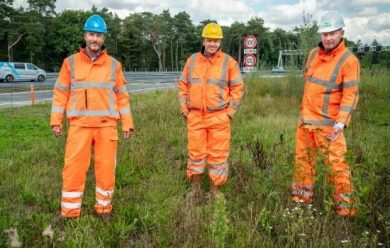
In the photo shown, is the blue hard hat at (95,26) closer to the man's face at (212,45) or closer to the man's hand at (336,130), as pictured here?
the man's face at (212,45)

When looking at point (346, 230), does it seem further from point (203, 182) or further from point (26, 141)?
point (26, 141)

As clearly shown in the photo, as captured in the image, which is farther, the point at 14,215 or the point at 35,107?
the point at 35,107

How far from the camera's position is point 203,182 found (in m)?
5.26

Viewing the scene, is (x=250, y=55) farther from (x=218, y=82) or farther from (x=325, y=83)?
(x=325, y=83)

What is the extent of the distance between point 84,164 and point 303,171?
223 centimetres

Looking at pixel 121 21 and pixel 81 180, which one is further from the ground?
pixel 121 21

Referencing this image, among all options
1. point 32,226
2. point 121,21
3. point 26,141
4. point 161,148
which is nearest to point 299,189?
point 32,226

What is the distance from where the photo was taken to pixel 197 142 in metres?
4.94

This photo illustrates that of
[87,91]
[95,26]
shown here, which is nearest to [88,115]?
[87,91]

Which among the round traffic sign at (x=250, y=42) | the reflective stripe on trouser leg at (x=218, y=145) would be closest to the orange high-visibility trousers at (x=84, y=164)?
the reflective stripe on trouser leg at (x=218, y=145)

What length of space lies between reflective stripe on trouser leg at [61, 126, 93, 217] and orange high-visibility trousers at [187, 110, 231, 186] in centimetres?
136

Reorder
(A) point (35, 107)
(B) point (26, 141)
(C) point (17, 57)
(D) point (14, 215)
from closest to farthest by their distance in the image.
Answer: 1. (D) point (14, 215)
2. (B) point (26, 141)
3. (A) point (35, 107)
4. (C) point (17, 57)

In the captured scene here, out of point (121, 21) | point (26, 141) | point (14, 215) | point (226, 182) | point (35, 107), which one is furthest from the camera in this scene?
point (121, 21)

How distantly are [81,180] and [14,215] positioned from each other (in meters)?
0.71
